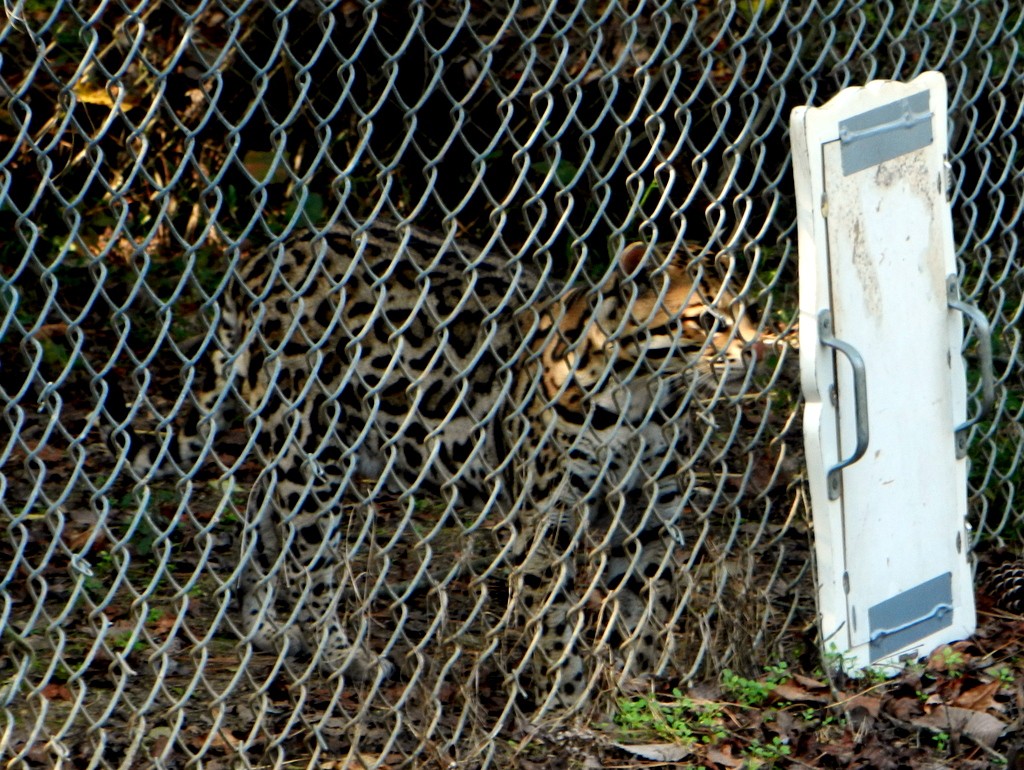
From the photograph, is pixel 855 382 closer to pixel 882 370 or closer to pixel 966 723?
pixel 882 370

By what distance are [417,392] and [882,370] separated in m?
1.25

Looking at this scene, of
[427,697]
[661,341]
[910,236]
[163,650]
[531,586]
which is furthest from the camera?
[531,586]

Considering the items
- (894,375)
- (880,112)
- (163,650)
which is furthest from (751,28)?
(163,650)

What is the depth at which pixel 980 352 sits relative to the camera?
3896 millimetres

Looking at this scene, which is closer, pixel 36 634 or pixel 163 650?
pixel 163 650

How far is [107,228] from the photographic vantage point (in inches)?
299

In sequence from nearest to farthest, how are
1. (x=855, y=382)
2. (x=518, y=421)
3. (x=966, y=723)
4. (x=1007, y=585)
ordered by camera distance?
(x=855, y=382) → (x=966, y=723) → (x=518, y=421) → (x=1007, y=585)

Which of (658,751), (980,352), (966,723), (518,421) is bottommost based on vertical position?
(658,751)

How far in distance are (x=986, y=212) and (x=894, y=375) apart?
3928 millimetres

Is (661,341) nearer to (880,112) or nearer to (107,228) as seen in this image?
(880,112)

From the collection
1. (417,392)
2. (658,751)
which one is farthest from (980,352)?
(417,392)

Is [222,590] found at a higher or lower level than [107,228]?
lower

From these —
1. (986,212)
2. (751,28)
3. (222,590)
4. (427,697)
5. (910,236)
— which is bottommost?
(427,697)

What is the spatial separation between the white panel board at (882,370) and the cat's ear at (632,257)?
0.54 m
